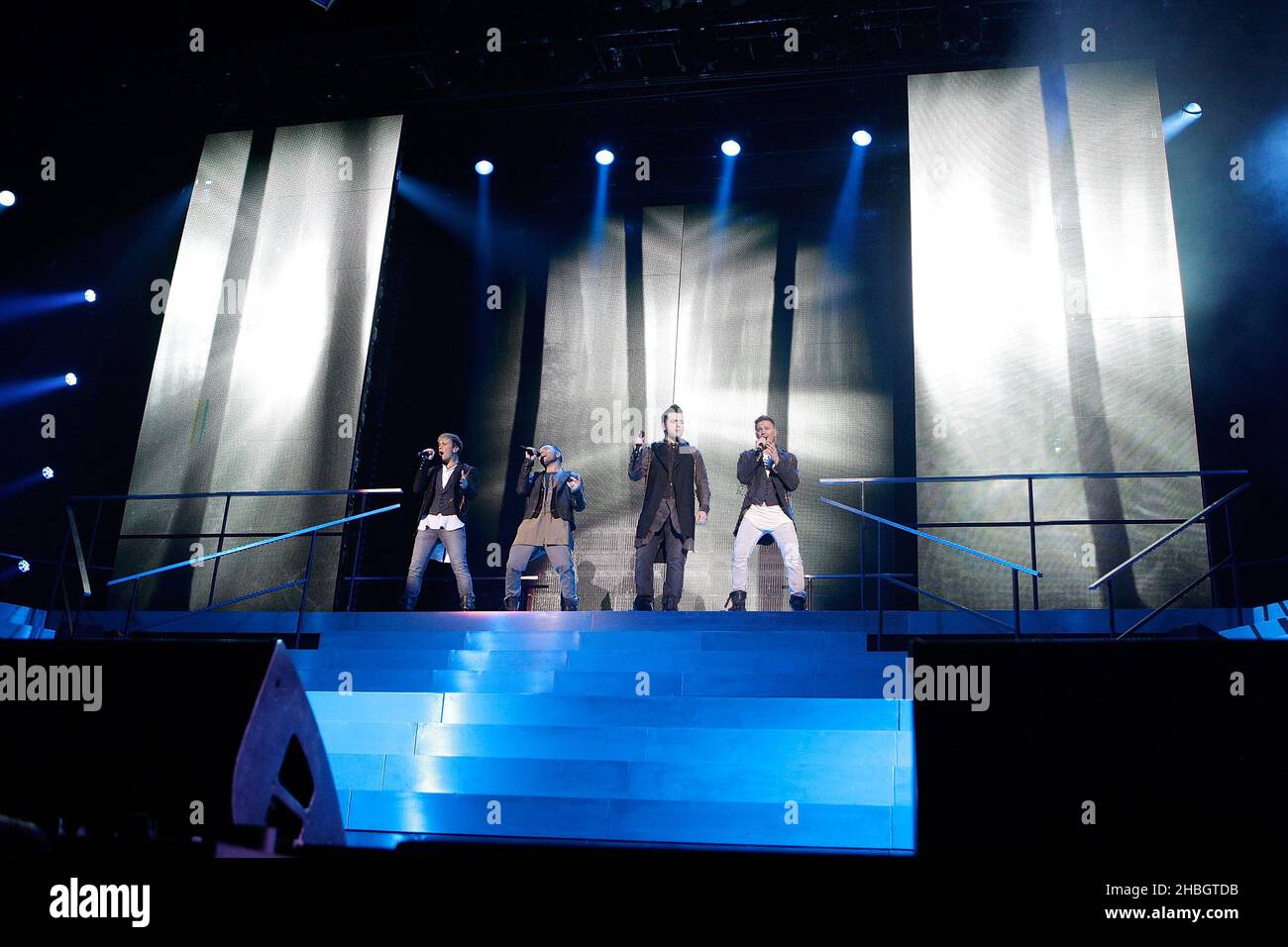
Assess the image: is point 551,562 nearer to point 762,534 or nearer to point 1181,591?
point 762,534

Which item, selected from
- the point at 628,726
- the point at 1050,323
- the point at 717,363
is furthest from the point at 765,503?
the point at 717,363

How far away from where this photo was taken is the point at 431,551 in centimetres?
821

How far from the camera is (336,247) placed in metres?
10.2

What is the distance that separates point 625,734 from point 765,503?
2.96m

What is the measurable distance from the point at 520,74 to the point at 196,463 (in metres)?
4.50

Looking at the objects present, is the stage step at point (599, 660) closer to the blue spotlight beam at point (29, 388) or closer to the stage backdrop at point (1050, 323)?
the stage backdrop at point (1050, 323)

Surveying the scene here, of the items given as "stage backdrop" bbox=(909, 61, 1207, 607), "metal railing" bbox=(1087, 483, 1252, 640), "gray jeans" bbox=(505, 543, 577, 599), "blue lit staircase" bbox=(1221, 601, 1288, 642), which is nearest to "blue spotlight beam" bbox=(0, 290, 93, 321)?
"gray jeans" bbox=(505, 543, 577, 599)

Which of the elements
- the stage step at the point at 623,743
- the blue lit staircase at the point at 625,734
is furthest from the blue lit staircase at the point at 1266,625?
the stage step at the point at 623,743

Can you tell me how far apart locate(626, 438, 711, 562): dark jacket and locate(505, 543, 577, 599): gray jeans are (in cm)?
53

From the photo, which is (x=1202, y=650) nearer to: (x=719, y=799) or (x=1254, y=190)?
(x=719, y=799)

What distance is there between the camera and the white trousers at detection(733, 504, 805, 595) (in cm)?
749

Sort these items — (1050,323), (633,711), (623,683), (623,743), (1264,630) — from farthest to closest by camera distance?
(1050,323) < (1264,630) < (623,683) < (633,711) < (623,743)

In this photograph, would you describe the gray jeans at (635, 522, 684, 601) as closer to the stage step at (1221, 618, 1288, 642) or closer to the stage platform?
the stage platform
